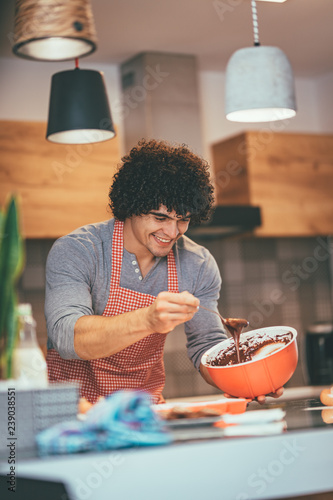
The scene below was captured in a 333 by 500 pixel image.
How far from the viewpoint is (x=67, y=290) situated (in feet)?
5.49

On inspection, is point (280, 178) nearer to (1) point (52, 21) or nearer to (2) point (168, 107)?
(2) point (168, 107)

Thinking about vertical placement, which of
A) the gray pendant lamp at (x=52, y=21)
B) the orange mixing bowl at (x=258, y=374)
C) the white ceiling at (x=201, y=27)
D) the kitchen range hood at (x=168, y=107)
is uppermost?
the white ceiling at (x=201, y=27)

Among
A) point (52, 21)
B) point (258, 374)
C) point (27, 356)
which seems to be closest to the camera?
point (27, 356)

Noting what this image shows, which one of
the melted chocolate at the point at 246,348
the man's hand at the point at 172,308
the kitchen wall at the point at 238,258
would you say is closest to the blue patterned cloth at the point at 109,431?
the man's hand at the point at 172,308

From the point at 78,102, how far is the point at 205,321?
2.62 ft

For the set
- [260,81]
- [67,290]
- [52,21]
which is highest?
[52,21]

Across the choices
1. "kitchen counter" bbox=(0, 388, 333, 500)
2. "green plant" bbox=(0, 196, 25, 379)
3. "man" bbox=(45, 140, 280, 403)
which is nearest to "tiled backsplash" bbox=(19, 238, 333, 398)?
"man" bbox=(45, 140, 280, 403)

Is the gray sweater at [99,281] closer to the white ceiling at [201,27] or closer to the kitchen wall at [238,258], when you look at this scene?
the white ceiling at [201,27]

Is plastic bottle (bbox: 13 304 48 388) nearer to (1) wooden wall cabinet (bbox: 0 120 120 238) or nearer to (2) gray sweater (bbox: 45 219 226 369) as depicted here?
(2) gray sweater (bbox: 45 219 226 369)

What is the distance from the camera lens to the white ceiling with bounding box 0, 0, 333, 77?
10.4 ft

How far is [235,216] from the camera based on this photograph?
3771 millimetres

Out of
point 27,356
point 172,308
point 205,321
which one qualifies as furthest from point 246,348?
point 27,356

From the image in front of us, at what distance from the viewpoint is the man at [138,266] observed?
1784mm

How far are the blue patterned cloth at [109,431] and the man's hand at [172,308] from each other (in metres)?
0.34
